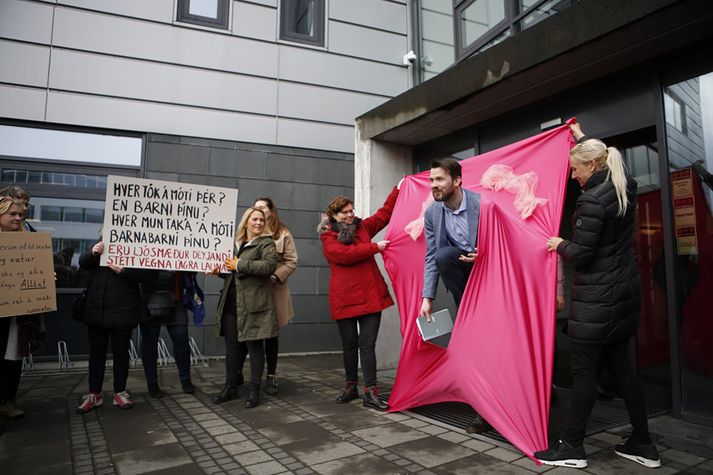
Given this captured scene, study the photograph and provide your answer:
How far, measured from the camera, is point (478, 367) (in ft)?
11.1

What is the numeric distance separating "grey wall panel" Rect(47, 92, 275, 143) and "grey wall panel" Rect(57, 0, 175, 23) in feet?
4.07

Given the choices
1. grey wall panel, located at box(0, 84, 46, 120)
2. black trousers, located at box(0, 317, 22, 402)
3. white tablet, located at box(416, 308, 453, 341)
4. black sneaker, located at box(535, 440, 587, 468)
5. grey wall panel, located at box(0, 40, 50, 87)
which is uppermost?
grey wall panel, located at box(0, 40, 50, 87)

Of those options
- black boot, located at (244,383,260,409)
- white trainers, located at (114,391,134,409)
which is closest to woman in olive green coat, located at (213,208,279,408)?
black boot, located at (244,383,260,409)

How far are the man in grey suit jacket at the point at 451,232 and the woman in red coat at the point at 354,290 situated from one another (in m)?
0.71

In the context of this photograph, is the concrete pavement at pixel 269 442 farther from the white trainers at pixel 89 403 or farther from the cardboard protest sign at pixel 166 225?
the cardboard protest sign at pixel 166 225

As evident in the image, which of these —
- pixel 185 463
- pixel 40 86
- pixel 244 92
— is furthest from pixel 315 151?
pixel 185 463

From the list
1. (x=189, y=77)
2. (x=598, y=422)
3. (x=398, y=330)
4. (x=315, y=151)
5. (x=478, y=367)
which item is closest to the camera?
(x=478, y=367)

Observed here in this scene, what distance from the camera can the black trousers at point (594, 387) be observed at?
2.83 m

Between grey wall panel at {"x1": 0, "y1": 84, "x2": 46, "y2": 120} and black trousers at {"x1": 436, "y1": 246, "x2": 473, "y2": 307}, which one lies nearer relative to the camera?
black trousers at {"x1": 436, "y1": 246, "x2": 473, "y2": 307}

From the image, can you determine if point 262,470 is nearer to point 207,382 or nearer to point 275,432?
point 275,432

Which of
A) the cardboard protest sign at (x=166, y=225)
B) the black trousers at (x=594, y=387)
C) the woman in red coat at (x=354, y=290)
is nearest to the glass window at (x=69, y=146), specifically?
the cardboard protest sign at (x=166, y=225)

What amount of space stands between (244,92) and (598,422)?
6284 mm

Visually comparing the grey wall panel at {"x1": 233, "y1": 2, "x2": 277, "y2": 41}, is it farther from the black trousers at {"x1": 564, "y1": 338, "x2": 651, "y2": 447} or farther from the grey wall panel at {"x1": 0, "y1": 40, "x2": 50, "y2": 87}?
the black trousers at {"x1": 564, "y1": 338, "x2": 651, "y2": 447}

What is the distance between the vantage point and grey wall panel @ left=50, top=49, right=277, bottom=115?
6637mm
